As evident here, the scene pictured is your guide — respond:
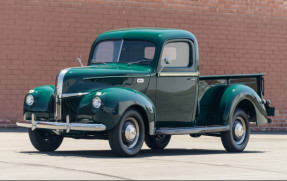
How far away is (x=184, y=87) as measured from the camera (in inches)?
467

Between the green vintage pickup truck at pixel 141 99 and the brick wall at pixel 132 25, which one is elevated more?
the brick wall at pixel 132 25

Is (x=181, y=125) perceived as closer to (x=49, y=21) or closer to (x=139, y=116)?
(x=139, y=116)

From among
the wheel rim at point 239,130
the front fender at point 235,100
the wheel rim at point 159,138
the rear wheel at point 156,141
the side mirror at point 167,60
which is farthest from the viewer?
the wheel rim at point 159,138

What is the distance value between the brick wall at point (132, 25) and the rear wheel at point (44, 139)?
7417 mm

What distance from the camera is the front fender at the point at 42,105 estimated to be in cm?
1096

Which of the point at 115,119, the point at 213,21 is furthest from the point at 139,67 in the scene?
the point at 213,21

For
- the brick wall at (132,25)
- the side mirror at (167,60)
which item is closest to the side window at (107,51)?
the side mirror at (167,60)

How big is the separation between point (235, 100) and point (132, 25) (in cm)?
832

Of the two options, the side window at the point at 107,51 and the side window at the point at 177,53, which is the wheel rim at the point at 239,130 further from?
the side window at the point at 107,51

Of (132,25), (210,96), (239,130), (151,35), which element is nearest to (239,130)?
(239,130)

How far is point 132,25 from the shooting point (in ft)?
66.2

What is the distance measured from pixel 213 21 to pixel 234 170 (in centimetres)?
1306

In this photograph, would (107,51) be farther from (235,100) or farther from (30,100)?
(235,100)

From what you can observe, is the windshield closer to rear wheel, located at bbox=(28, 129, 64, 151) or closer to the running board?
the running board
